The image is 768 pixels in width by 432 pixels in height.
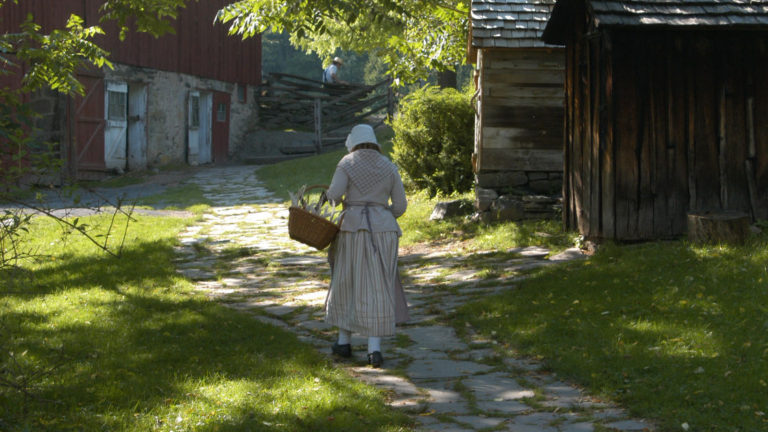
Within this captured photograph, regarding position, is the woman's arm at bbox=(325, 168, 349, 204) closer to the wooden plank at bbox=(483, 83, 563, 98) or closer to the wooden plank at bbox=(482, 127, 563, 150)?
the wooden plank at bbox=(482, 127, 563, 150)

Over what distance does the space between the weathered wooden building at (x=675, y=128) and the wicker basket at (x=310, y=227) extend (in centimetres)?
446

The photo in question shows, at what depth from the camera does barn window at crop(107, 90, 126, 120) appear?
71.0 ft

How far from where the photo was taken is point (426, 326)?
282 inches

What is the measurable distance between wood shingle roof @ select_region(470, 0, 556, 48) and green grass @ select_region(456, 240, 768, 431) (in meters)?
4.30

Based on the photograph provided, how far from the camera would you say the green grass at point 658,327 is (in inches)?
191

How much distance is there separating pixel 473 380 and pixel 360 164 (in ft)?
5.77

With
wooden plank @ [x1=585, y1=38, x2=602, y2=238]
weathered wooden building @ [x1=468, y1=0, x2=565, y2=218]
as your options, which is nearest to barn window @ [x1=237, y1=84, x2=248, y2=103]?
weathered wooden building @ [x1=468, y1=0, x2=565, y2=218]

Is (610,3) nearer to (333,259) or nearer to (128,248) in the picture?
(333,259)

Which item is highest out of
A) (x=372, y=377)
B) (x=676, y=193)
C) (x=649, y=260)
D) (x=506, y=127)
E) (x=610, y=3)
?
(x=610, y=3)

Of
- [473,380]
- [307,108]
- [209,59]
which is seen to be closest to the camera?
[473,380]

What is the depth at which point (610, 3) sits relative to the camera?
9141mm

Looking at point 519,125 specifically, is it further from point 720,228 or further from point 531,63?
point 720,228

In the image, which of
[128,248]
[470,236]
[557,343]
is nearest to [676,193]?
[470,236]

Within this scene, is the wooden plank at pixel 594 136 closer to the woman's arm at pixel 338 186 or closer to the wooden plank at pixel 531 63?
the wooden plank at pixel 531 63
